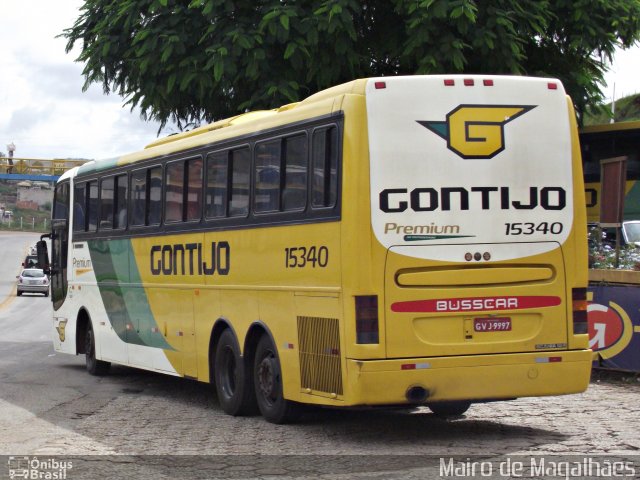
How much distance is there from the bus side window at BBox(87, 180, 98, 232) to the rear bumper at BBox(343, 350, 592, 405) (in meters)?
9.01

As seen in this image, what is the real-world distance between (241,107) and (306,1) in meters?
2.23

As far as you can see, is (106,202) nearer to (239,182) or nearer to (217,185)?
(217,185)

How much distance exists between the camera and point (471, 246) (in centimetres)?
1061

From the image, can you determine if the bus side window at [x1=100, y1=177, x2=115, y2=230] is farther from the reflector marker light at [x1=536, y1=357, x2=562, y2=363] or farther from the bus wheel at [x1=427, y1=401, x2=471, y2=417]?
the reflector marker light at [x1=536, y1=357, x2=562, y2=363]

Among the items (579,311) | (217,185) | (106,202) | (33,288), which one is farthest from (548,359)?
(33,288)

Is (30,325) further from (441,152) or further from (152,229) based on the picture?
(441,152)

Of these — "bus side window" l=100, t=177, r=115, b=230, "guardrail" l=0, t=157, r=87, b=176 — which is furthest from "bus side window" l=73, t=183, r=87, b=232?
"guardrail" l=0, t=157, r=87, b=176

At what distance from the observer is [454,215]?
10.6 meters

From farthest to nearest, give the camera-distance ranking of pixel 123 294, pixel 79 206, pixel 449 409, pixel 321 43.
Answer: pixel 321 43 → pixel 79 206 → pixel 123 294 → pixel 449 409

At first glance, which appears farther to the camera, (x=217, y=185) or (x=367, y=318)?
(x=217, y=185)

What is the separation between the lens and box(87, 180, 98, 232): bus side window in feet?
60.5

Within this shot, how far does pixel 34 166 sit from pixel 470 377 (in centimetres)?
7364

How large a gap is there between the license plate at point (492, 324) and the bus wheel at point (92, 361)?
9544mm

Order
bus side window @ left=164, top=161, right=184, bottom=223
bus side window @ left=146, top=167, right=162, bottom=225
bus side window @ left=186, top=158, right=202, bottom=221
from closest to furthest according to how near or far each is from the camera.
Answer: bus side window @ left=186, top=158, right=202, bottom=221 < bus side window @ left=164, top=161, right=184, bottom=223 < bus side window @ left=146, top=167, right=162, bottom=225
